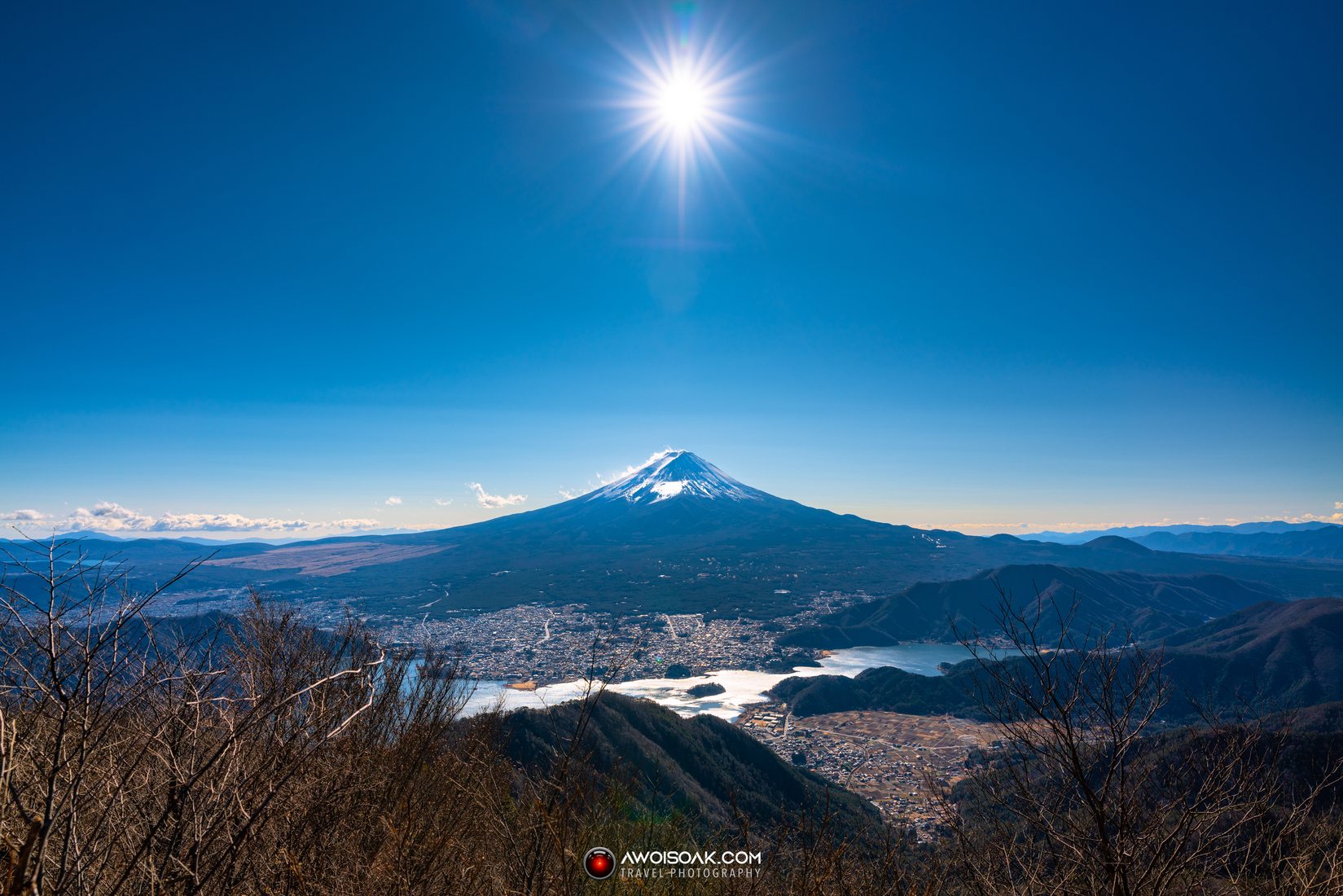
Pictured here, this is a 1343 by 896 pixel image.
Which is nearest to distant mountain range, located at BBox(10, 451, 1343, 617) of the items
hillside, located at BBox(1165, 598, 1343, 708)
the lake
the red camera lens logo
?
the lake

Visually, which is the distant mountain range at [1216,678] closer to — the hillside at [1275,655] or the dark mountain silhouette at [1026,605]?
the hillside at [1275,655]

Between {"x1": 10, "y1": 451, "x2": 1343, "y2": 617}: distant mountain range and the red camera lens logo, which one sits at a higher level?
the red camera lens logo

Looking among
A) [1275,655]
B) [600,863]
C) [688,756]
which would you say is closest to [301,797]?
[600,863]

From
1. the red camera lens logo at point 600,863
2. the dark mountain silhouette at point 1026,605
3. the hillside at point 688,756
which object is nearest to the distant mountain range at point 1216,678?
the dark mountain silhouette at point 1026,605

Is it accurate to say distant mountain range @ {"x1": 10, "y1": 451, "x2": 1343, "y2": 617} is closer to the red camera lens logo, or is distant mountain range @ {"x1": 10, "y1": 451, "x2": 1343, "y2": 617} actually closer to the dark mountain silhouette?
the dark mountain silhouette

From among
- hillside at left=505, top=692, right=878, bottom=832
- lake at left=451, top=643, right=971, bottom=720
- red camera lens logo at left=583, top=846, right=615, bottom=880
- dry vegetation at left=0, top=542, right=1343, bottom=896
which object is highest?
dry vegetation at left=0, top=542, right=1343, bottom=896

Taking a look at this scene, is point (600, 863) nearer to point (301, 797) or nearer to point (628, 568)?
point (301, 797)

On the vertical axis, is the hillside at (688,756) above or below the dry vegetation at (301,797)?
below
